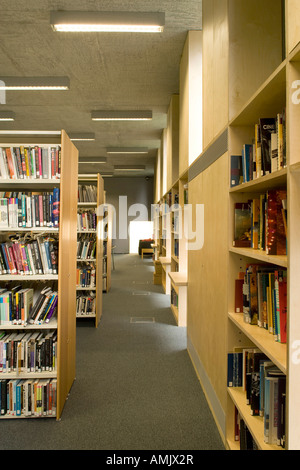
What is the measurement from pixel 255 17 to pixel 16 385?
312 cm

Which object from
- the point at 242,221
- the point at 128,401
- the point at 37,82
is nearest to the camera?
the point at 242,221

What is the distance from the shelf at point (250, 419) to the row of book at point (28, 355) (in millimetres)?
1346

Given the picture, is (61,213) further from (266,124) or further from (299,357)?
(299,357)

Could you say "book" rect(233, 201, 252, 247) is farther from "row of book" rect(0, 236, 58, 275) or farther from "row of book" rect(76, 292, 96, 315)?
"row of book" rect(76, 292, 96, 315)

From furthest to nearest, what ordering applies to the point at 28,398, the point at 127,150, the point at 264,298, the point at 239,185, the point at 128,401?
the point at 127,150 → the point at 128,401 → the point at 28,398 → the point at 239,185 → the point at 264,298

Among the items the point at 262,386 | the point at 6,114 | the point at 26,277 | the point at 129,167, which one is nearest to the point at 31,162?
the point at 26,277

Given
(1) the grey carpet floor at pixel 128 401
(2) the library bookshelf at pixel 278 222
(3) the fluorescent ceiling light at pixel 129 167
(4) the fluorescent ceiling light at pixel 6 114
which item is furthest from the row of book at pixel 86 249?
(3) the fluorescent ceiling light at pixel 129 167

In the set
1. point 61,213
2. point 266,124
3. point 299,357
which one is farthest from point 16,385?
point 266,124

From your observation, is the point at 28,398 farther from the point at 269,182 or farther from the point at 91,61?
the point at 91,61

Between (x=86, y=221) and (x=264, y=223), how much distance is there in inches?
138

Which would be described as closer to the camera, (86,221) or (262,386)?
(262,386)

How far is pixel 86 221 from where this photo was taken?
16.0ft

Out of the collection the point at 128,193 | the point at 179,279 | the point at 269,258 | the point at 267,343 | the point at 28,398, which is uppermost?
the point at 128,193

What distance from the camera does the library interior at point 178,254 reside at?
5.07 feet
